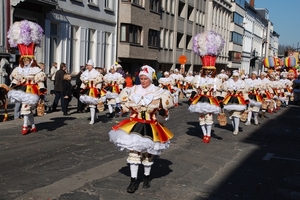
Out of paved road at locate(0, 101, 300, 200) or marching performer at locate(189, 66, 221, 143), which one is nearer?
paved road at locate(0, 101, 300, 200)

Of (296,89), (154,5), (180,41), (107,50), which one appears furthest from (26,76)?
(180,41)

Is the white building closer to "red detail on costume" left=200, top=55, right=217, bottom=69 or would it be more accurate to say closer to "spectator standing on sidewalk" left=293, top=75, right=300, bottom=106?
"red detail on costume" left=200, top=55, right=217, bottom=69

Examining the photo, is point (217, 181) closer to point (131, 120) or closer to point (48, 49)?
point (131, 120)

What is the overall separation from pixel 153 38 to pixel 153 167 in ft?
90.3

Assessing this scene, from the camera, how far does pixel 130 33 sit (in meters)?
31.2

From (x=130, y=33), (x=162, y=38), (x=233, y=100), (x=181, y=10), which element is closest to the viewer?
(x=233, y=100)

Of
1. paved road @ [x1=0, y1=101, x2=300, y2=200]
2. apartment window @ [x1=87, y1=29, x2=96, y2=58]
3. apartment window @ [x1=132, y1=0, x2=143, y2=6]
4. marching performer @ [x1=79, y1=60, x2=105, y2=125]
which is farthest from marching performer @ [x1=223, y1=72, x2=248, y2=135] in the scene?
apartment window @ [x1=132, y1=0, x2=143, y2=6]

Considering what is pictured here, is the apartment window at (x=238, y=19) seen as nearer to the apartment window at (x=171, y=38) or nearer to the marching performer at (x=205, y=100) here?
the apartment window at (x=171, y=38)

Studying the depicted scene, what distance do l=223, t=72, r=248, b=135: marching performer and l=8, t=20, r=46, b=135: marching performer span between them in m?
5.35

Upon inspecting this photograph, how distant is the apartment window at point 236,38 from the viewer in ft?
229

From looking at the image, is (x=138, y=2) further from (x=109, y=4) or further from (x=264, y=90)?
(x=264, y=90)

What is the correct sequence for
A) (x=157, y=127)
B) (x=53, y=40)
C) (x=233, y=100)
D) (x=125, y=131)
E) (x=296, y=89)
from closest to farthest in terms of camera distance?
(x=125, y=131), (x=157, y=127), (x=233, y=100), (x=53, y=40), (x=296, y=89)

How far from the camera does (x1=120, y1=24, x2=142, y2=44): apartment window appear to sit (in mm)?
30769

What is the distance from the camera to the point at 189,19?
4781 centimetres
